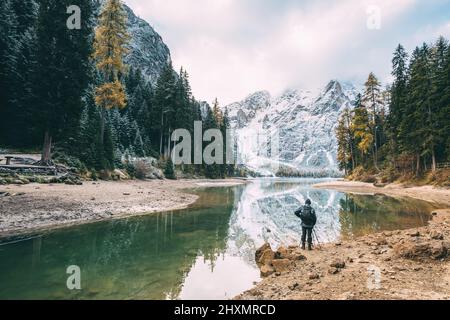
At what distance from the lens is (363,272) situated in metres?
6.94

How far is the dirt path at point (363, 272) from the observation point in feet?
18.4

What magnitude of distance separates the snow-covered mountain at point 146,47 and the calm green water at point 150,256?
94012 millimetres

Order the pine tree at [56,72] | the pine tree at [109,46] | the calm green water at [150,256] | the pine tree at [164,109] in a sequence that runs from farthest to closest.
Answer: the pine tree at [164,109]
the pine tree at [109,46]
the pine tree at [56,72]
the calm green water at [150,256]

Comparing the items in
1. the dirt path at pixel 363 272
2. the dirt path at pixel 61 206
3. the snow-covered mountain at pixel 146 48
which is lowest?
the dirt path at pixel 363 272

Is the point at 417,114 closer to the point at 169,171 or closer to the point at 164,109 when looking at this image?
the point at 169,171

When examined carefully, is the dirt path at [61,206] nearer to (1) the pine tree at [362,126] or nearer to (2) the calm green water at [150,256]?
(2) the calm green water at [150,256]

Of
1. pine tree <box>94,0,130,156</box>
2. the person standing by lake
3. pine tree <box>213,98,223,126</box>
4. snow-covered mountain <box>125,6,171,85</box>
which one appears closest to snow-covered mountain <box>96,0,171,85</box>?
snow-covered mountain <box>125,6,171,85</box>

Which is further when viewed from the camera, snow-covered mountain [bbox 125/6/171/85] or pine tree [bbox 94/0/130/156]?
snow-covered mountain [bbox 125/6/171/85]

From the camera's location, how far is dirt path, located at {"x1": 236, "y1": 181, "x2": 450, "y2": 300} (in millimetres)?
5621

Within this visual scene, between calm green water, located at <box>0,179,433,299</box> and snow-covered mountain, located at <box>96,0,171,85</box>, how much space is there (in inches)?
3701

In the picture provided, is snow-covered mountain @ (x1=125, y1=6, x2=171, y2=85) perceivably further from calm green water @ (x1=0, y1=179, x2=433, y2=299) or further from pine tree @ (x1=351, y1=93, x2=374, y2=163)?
calm green water @ (x1=0, y1=179, x2=433, y2=299)

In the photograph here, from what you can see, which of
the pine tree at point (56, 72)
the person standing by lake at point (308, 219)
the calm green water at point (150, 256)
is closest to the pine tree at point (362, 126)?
the calm green water at point (150, 256)

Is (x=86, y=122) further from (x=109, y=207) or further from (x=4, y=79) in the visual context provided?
(x=109, y=207)
